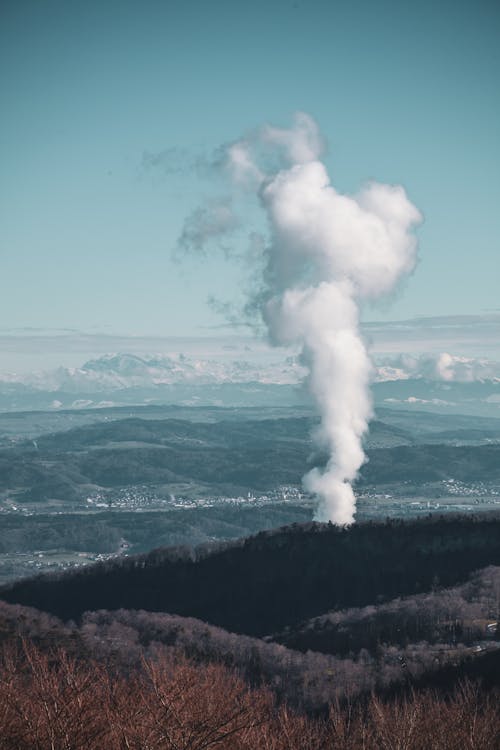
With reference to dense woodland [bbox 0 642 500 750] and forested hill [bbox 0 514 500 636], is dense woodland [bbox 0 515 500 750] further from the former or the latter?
forested hill [bbox 0 514 500 636]

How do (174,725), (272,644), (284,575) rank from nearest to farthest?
1. (174,725)
2. (272,644)
3. (284,575)

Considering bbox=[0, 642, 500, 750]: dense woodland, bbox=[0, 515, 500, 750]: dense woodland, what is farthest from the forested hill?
bbox=[0, 642, 500, 750]: dense woodland

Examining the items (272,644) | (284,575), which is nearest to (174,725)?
(272,644)

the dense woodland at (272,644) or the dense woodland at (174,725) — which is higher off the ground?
the dense woodland at (174,725)

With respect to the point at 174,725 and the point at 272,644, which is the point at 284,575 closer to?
the point at 272,644

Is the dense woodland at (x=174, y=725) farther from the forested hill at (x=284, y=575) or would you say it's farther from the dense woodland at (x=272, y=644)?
the forested hill at (x=284, y=575)

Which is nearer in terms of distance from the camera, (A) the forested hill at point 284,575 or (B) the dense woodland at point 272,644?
(B) the dense woodland at point 272,644

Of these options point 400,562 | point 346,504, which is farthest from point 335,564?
point 346,504

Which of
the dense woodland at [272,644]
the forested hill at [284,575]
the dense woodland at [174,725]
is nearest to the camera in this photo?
the dense woodland at [174,725]

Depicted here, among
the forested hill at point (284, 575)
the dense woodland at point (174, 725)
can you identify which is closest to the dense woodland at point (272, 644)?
the dense woodland at point (174, 725)
